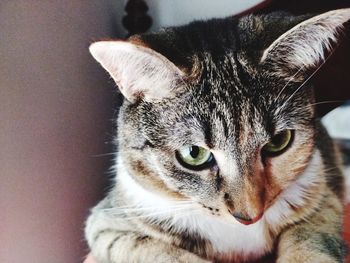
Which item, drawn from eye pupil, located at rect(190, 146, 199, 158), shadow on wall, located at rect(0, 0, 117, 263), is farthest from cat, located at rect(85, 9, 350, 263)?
shadow on wall, located at rect(0, 0, 117, 263)

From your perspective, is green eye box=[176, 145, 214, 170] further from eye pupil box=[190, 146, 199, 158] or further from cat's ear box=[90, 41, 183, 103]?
cat's ear box=[90, 41, 183, 103]

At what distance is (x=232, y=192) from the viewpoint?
33.8 inches

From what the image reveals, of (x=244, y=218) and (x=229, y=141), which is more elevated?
(x=229, y=141)

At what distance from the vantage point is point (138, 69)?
0.86 meters

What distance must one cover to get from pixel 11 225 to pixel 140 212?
0.89 ft

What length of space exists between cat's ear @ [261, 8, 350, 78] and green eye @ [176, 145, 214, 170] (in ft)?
0.62

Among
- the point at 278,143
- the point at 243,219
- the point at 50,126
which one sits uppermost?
the point at 50,126

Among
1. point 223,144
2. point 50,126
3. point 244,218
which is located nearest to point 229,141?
point 223,144

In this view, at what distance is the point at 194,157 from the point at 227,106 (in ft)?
0.35

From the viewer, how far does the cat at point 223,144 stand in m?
0.86

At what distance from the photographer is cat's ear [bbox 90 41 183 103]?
82 centimetres

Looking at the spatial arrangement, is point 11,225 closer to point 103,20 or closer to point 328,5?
point 103,20

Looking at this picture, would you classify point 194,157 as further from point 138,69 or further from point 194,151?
point 138,69

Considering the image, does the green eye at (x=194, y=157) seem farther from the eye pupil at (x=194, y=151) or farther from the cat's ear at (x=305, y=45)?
the cat's ear at (x=305, y=45)
